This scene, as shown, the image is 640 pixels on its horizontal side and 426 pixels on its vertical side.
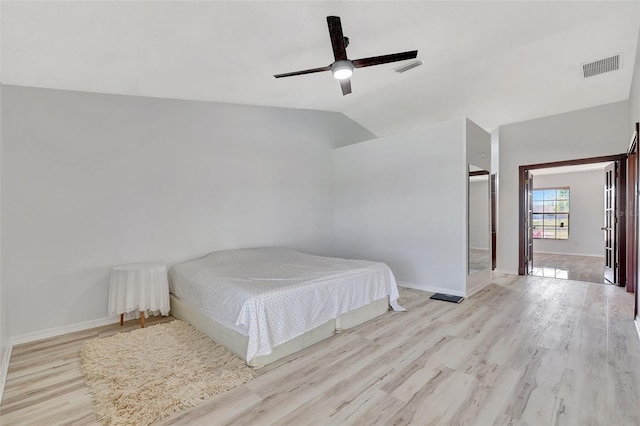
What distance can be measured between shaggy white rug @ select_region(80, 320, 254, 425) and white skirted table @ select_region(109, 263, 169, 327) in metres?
0.26

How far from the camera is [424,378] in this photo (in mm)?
2127

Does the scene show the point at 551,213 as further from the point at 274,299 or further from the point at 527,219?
the point at 274,299

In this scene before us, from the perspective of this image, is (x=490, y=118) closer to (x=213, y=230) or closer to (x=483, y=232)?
(x=483, y=232)

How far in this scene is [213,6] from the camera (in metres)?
2.17

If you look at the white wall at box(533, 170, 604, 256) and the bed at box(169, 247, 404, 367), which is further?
the white wall at box(533, 170, 604, 256)

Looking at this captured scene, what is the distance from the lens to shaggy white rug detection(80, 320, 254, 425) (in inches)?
72.3

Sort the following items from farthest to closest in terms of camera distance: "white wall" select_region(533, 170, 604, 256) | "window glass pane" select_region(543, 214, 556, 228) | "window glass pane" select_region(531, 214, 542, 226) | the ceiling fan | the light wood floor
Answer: "window glass pane" select_region(531, 214, 542, 226)
"window glass pane" select_region(543, 214, 556, 228)
"white wall" select_region(533, 170, 604, 256)
the ceiling fan
the light wood floor

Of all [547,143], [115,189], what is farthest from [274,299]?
[547,143]

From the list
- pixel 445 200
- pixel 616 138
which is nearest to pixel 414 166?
pixel 445 200

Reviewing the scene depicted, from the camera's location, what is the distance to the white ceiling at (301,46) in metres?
2.21

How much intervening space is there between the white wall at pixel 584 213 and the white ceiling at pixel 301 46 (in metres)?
4.09

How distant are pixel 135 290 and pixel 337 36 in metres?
3.09

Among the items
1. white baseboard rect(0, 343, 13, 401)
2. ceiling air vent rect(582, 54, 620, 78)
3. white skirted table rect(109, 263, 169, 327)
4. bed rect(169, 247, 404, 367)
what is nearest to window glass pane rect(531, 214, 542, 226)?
ceiling air vent rect(582, 54, 620, 78)

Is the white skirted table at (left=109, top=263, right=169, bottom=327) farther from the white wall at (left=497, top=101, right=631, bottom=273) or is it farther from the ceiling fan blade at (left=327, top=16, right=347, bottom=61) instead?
the white wall at (left=497, top=101, right=631, bottom=273)
